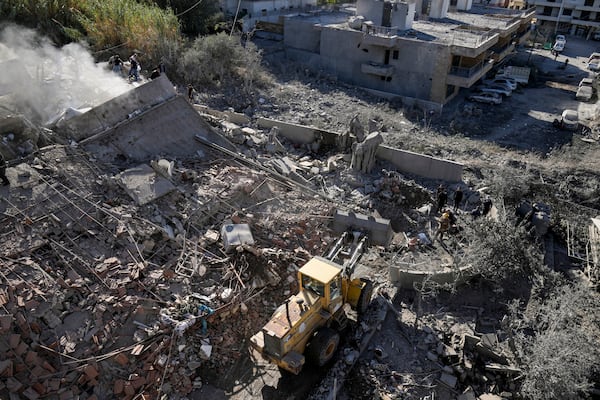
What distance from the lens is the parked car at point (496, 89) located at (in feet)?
86.0

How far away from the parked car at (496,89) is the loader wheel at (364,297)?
21.2 metres

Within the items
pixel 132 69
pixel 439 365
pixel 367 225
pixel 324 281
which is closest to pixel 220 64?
pixel 132 69

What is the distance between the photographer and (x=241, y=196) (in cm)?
1205

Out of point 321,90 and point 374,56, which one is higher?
point 374,56

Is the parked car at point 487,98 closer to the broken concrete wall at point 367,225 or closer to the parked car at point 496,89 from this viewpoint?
the parked car at point 496,89

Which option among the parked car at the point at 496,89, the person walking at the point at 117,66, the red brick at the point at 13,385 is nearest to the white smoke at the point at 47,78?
the person walking at the point at 117,66

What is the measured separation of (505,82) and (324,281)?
83.4 ft

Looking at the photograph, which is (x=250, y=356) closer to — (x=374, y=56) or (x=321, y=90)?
(x=321, y=90)

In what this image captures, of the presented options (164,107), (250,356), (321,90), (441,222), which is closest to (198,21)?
(321,90)

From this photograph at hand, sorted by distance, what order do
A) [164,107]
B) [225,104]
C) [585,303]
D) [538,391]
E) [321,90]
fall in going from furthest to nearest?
[321,90] < [225,104] < [164,107] < [585,303] < [538,391]

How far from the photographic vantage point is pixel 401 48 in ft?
77.9

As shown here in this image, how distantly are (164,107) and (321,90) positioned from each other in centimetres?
1170

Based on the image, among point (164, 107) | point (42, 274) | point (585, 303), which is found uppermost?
point (164, 107)

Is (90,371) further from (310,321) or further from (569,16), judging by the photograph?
(569,16)
